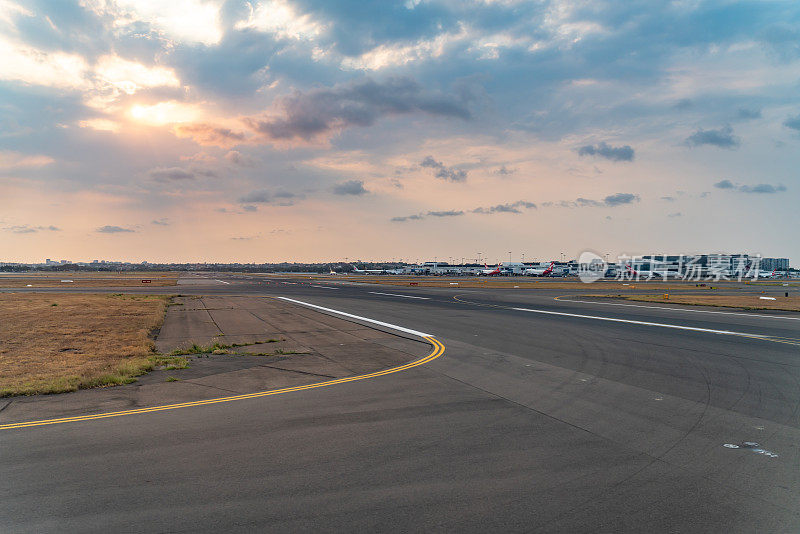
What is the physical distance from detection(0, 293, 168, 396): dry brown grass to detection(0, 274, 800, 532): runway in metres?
4.30

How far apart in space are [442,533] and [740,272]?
174 meters

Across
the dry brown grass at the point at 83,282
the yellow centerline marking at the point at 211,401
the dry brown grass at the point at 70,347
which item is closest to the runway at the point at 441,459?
the yellow centerline marking at the point at 211,401

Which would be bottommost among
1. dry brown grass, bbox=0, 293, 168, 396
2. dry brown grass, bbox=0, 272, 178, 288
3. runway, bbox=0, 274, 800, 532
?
dry brown grass, bbox=0, 272, 178, 288

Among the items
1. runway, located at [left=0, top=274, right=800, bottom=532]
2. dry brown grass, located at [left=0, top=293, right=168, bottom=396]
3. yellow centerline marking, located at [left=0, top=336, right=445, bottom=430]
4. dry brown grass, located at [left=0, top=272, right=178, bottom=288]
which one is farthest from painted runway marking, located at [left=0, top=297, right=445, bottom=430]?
dry brown grass, located at [left=0, top=272, right=178, bottom=288]

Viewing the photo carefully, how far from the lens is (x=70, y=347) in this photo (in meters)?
18.6

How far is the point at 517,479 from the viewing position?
667 centimetres

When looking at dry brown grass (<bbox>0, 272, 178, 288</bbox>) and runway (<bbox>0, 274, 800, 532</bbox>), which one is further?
dry brown grass (<bbox>0, 272, 178, 288</bbox>)

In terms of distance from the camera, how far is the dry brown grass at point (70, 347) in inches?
500

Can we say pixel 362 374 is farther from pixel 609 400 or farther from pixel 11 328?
pixel 11 328

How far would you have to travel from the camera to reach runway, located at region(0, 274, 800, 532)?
18.6ft

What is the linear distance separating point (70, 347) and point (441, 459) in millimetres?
17857

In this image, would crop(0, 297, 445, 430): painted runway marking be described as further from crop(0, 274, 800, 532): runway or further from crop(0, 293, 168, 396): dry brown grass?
crop(0, 293, 168, 396): dry brown grass

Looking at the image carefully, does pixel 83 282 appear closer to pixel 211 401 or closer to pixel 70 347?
pixel 70 347

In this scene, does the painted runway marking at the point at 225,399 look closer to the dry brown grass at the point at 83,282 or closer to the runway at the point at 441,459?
the runway at the point at 441,459
